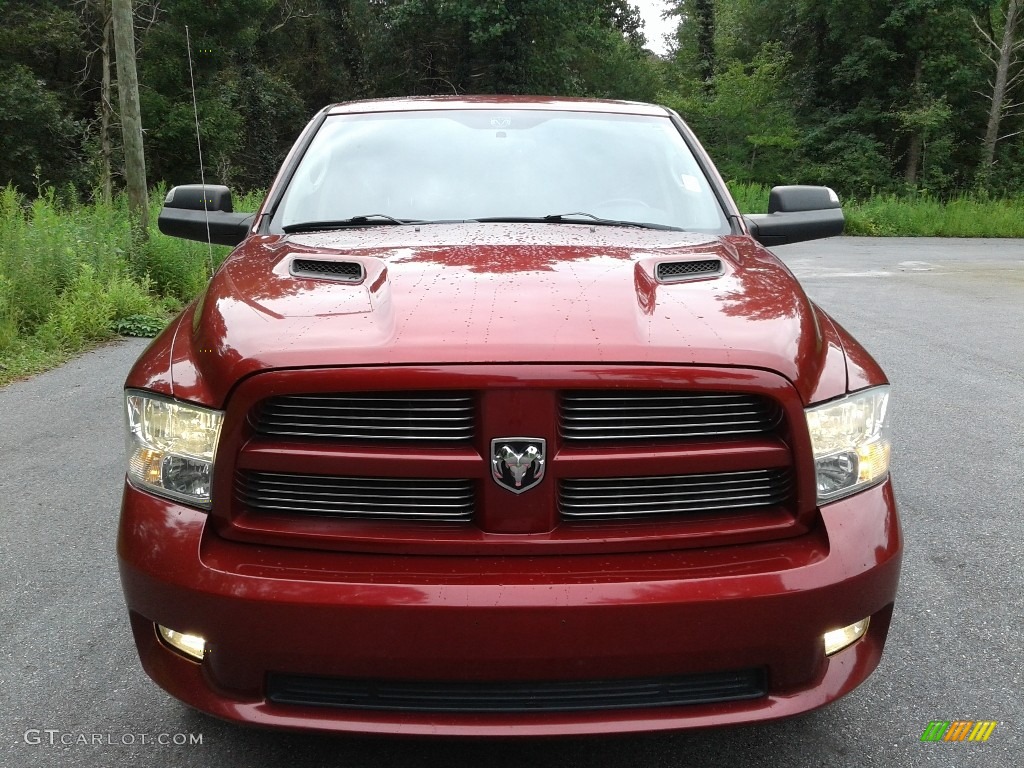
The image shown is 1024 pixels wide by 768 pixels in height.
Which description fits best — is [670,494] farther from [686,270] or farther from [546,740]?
[686,270]

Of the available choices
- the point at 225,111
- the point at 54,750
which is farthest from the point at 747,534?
the point at 225,111

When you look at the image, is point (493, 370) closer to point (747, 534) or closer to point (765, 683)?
point (747, 534)

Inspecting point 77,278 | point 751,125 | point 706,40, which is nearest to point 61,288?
point 77,278

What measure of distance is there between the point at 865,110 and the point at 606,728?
38255mm

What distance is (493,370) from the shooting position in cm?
180

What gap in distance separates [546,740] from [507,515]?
1.50 ft

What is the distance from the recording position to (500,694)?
181 cm

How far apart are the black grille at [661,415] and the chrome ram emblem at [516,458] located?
0.08m

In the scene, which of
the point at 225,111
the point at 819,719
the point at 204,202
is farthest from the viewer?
the point at 225,111

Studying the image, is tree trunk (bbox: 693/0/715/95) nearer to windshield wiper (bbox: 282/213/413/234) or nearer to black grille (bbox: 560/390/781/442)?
windshield wiper (bbox: 282/213/413/234)

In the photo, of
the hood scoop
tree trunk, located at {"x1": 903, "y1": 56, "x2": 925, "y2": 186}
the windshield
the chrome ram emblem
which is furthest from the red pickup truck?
tree trunk, located at {"x1": 903, "y1": 56, "x2": 925, "y2": 186}

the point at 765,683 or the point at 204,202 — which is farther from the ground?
the point at 204,202

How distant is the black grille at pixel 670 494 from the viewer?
1884 millimetres

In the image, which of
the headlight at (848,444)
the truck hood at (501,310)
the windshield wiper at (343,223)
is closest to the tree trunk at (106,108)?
the windshield wiper at (343,223)
